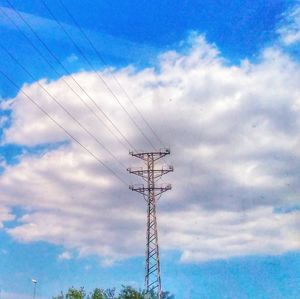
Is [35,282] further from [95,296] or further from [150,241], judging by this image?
[150,241]

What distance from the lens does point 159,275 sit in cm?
5644

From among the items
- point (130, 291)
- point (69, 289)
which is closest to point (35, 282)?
point (69, 289)

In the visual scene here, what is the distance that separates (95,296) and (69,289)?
16.2 feet

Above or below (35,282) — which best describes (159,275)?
below

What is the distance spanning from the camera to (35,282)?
277 ft

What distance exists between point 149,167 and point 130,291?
101ft

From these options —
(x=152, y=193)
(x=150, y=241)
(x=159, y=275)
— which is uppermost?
(x=152, y=193)

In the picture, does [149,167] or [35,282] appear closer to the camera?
[149,167]

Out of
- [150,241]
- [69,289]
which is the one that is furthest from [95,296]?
[150,241]

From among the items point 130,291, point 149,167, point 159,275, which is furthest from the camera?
point 130,291

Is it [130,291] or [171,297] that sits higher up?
[171,297]

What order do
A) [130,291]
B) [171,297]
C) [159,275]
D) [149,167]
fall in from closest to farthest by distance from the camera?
[159,275]
[149,167]
[130,291]
[171,297]

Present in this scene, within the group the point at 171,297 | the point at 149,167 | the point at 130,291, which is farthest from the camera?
the point at 171,297

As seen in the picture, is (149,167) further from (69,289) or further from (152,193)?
(69,289)
